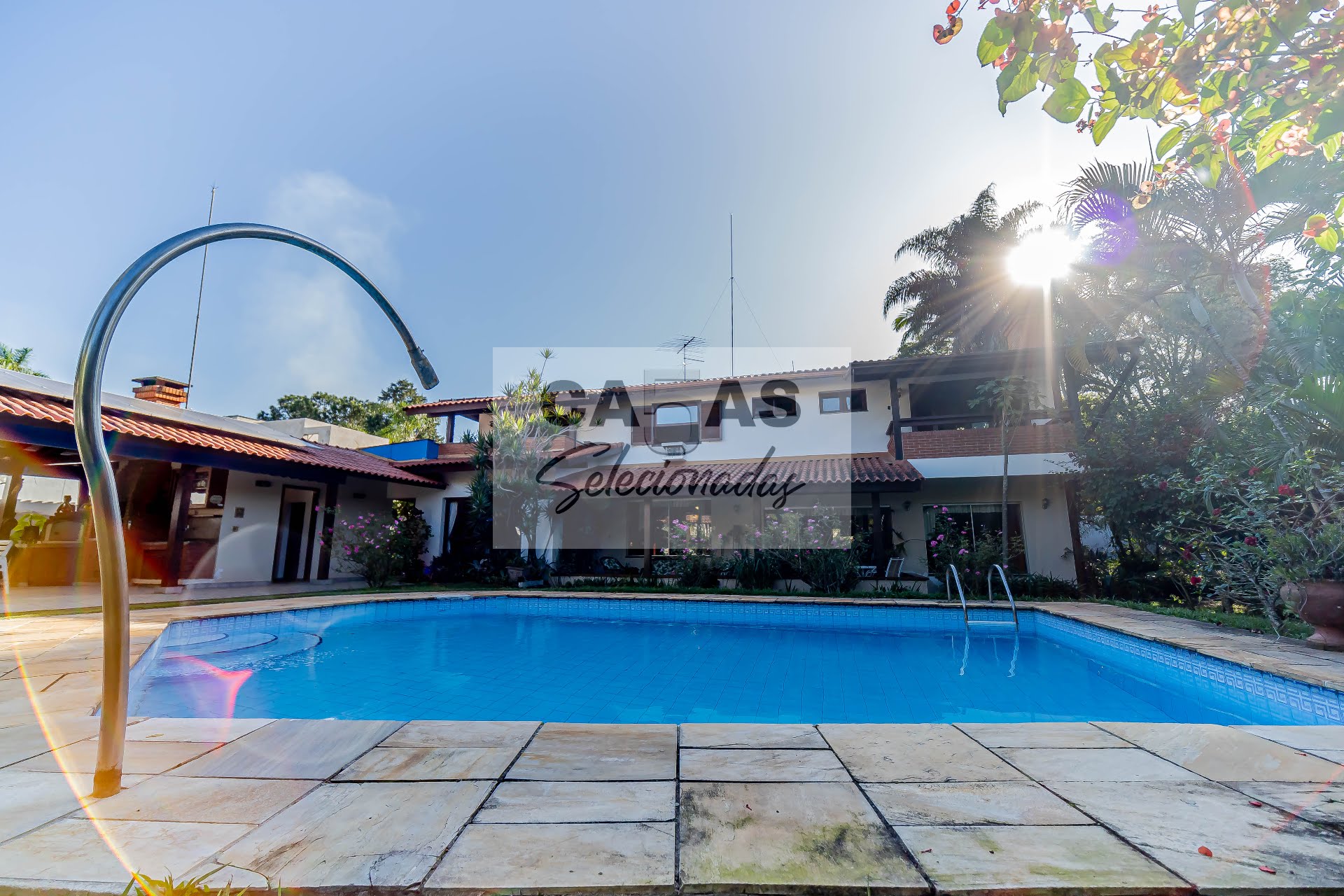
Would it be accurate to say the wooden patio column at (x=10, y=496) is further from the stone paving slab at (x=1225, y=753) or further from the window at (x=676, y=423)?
the stone paving slab at (x=1225, y=753)

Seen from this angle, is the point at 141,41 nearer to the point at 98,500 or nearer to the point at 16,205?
the point at 16,205

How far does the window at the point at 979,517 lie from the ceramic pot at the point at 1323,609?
25.9ft

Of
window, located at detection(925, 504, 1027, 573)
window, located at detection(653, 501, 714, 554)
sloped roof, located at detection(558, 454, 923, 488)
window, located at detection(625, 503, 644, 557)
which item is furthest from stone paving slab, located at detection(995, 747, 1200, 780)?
window, located at detection(625, 503, 644, 557)

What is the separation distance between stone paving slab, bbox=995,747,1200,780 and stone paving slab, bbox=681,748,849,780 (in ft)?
3.52

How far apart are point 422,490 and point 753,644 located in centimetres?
1332

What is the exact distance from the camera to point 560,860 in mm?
2088

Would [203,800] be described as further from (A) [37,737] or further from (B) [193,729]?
(A) [37,737]

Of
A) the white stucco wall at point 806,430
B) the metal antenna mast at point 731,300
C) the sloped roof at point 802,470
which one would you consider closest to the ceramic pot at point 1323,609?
the sloped roof at point 802,470

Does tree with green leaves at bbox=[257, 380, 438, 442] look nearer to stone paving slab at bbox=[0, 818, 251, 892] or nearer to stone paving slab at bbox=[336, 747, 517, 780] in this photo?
stone paving slab at bbox=[336, 747, 517, 780]

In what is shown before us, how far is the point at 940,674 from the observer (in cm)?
730

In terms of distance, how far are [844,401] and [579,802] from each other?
15.3 meters

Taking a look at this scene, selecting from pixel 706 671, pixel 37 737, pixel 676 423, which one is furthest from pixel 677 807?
pixel 676 423

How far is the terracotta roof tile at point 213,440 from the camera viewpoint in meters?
9.31

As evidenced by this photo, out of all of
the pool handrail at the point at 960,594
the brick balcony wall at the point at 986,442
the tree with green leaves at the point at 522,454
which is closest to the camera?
the pool handrail at the point at 960,594
